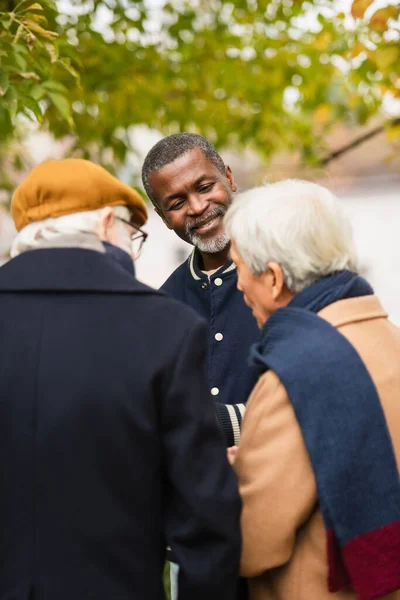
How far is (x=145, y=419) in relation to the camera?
6.09 ft

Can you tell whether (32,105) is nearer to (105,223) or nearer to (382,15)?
(105,223)

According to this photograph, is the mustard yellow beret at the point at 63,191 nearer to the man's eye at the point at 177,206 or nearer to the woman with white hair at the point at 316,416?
the woman with white hair at the point at 316,416

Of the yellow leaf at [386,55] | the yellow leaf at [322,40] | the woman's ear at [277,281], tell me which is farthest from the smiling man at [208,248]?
the yellow leaf at [322,40]

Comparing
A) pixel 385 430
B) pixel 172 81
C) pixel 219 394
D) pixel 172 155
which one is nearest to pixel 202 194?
pixel 172 155

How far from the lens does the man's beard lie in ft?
9.87

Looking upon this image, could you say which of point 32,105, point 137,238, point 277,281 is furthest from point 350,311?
point 32,105

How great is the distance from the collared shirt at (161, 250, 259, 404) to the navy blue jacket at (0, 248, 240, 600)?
3.06 feet

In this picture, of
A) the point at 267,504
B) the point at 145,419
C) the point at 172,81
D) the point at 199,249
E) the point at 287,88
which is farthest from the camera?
the point at 287,88

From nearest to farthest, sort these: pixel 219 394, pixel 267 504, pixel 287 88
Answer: pixel 267 504, pixel 219 394, pixel 287 88

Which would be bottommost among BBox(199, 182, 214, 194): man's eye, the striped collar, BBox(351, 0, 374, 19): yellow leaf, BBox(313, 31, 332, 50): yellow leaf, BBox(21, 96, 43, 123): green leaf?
the striped collar

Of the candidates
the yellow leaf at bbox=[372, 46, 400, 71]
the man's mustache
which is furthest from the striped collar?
the yellow leaf at bbox=[372, 46, 400, 71]

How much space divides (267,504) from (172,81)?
19.6ft

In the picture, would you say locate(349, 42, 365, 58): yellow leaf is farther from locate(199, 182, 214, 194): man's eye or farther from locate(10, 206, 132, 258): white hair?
locate(10, 206, 132, 258): white hair

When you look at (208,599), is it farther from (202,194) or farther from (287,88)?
(287,88)
